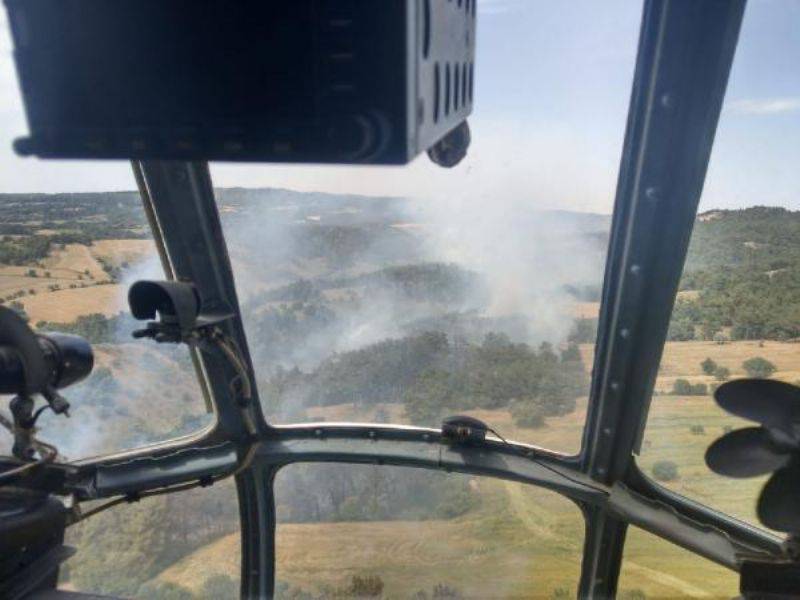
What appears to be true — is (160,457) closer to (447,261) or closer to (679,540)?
(447,261)

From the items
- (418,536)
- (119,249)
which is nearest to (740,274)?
(418,536)

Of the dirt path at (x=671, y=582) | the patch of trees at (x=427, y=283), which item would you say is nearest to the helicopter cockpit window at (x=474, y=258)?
the patch of trees at (x=427, y=283)

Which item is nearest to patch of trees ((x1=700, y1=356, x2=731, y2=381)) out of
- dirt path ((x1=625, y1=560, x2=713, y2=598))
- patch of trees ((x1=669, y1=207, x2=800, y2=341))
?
patch of trees ((x1=669, y1=207, x2=800, y2=341))

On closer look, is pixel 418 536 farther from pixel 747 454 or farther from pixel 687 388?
pixel 747 454

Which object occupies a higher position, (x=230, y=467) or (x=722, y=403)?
(x=722, y=403)

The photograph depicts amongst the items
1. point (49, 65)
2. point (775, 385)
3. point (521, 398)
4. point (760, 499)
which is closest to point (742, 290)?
point (775, 385)
